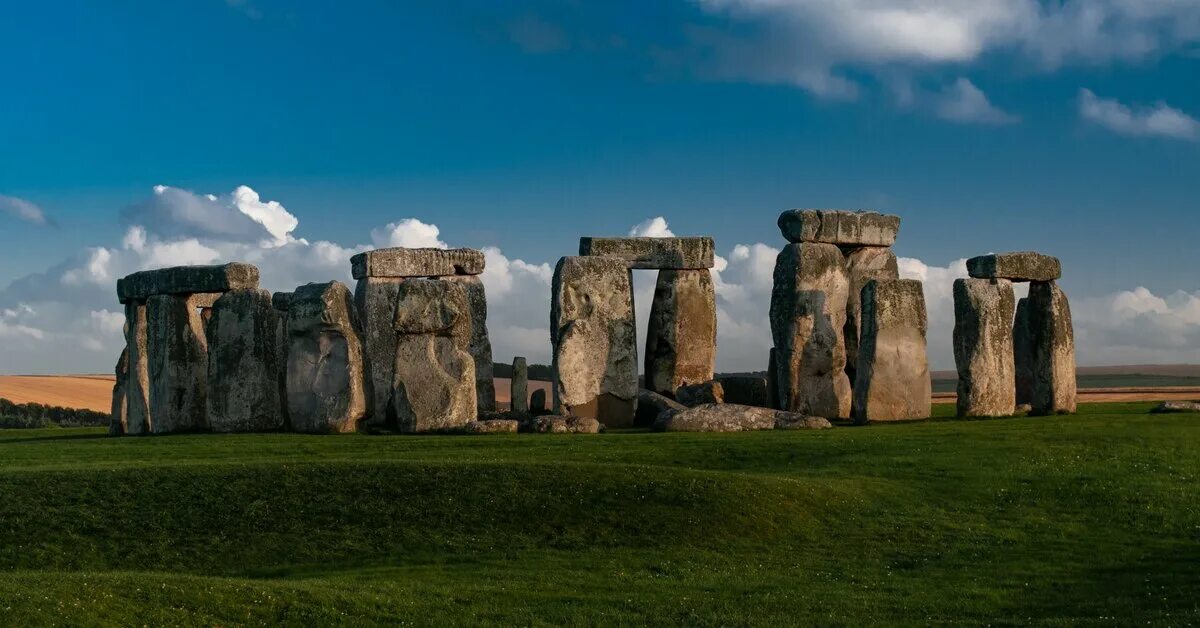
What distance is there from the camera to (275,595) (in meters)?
18.6

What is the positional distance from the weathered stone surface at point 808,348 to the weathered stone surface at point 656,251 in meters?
4.39

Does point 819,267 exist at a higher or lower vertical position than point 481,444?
higher

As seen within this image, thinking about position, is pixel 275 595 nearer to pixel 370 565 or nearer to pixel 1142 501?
pixel 370 565

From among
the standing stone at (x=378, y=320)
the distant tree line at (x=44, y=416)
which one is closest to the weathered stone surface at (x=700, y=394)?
the standing stone at (x=378, y=320)

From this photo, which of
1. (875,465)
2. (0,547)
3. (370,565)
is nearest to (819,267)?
(875,465)

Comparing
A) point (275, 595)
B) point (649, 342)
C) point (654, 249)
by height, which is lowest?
point (275, 595)

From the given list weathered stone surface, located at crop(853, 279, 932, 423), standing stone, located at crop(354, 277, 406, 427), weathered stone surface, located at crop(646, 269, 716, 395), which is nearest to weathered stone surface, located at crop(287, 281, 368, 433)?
standing stone, located at crop(354, 277, 406, 427)

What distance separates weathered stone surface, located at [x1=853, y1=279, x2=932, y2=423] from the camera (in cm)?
3566

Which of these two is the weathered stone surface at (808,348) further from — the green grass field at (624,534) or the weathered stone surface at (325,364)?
the weathered stone surface at (325,364)

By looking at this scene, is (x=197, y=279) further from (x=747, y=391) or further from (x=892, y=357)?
(x=892, y=357)

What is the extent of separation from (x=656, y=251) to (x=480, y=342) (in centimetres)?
613

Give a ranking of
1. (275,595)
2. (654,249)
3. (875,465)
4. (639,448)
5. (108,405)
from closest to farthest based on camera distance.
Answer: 1. (275,595)
2. (875,465)
3. (639,448)
4. (654,249)
5. (108,405)

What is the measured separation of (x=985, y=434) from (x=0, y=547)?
1937cm

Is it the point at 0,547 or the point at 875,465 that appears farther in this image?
the point at 875,465
